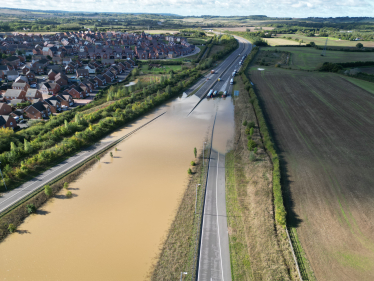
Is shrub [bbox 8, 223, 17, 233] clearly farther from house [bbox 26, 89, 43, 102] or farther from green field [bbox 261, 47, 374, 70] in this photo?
green field [bbox 261, 47, 374, 70]

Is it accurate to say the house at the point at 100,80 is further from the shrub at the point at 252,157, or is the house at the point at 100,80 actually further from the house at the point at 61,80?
the shrub at the point at 252,157

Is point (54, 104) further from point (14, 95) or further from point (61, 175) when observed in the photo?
point (61, 175)

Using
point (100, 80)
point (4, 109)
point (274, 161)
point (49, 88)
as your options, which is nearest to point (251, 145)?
point (274, 161)

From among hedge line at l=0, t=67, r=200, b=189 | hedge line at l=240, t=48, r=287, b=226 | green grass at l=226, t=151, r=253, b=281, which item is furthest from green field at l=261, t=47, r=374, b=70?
green grass at l=226, t=151, r=253, b=281

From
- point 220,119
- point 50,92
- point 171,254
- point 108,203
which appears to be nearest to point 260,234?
point 171,254

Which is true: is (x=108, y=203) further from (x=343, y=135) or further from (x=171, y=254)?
(x=343, y=135)

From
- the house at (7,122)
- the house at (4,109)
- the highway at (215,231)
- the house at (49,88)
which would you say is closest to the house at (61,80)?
the house at (49,88)
